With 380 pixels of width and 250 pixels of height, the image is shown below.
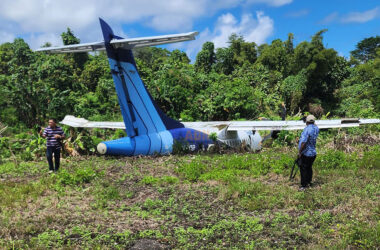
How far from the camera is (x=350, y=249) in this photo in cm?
477

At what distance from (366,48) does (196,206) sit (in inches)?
2454

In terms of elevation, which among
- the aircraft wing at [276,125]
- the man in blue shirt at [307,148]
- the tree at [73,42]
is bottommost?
the man in blue shirt at [307,148]

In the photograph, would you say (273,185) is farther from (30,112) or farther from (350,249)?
(30,112)

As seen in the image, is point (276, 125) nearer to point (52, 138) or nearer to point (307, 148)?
point (307, 148)

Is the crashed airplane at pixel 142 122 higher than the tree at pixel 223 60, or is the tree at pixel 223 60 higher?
the tree at pixel 223 60

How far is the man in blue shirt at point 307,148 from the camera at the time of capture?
25.5 feet

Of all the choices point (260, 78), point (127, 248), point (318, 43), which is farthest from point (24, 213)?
point (318, 43)

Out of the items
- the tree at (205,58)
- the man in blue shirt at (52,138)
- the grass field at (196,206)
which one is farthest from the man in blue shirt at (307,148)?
the tree at (205,58)

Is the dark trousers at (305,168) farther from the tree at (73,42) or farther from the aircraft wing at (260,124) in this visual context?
the tree at (73,42)

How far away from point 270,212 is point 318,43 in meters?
26.7

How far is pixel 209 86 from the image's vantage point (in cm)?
2253

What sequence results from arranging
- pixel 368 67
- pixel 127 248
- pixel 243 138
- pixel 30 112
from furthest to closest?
pixel 368 67
pixel 30 112
pixel 243 138
pixel 127 248

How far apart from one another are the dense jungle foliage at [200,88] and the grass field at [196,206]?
469cm

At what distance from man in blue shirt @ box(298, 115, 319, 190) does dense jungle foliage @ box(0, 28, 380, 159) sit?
248 inches
